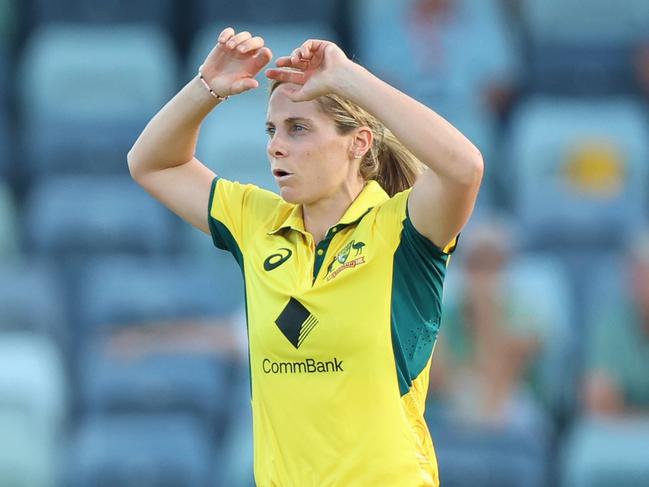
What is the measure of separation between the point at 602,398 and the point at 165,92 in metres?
3.11

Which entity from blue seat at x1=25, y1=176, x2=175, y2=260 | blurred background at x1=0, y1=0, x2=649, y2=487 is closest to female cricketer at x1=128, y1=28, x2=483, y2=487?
blurred background at x1=0, y1=0, x2=649, y2=487

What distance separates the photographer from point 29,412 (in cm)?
636

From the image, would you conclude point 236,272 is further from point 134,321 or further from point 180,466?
point 180,466

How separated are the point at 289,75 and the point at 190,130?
42cm

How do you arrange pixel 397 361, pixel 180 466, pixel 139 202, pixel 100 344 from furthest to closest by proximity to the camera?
1. pixel 139 202
2. pixel 100 344
3. pixel 180 466
4. pixel 397 361

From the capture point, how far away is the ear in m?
3.58

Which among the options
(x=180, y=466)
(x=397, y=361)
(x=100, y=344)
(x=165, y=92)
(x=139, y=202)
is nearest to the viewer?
(x=397, y=361)

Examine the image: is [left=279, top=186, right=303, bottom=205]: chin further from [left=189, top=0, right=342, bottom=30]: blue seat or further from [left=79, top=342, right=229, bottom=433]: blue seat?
[left=189, top=0, right=342, bottom=30]: blue seat

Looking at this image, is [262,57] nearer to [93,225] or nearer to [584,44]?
[93,225]

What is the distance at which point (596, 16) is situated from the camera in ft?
28.2

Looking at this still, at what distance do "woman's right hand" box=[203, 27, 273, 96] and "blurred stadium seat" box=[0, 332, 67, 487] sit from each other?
117 inches

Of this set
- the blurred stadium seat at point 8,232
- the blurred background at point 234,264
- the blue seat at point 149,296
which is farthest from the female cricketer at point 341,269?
the blurred stadium seat at point 8,232

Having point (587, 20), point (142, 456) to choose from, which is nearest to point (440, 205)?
point (142, 456)

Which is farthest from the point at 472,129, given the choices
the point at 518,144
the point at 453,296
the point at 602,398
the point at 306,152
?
the point at 306,152
